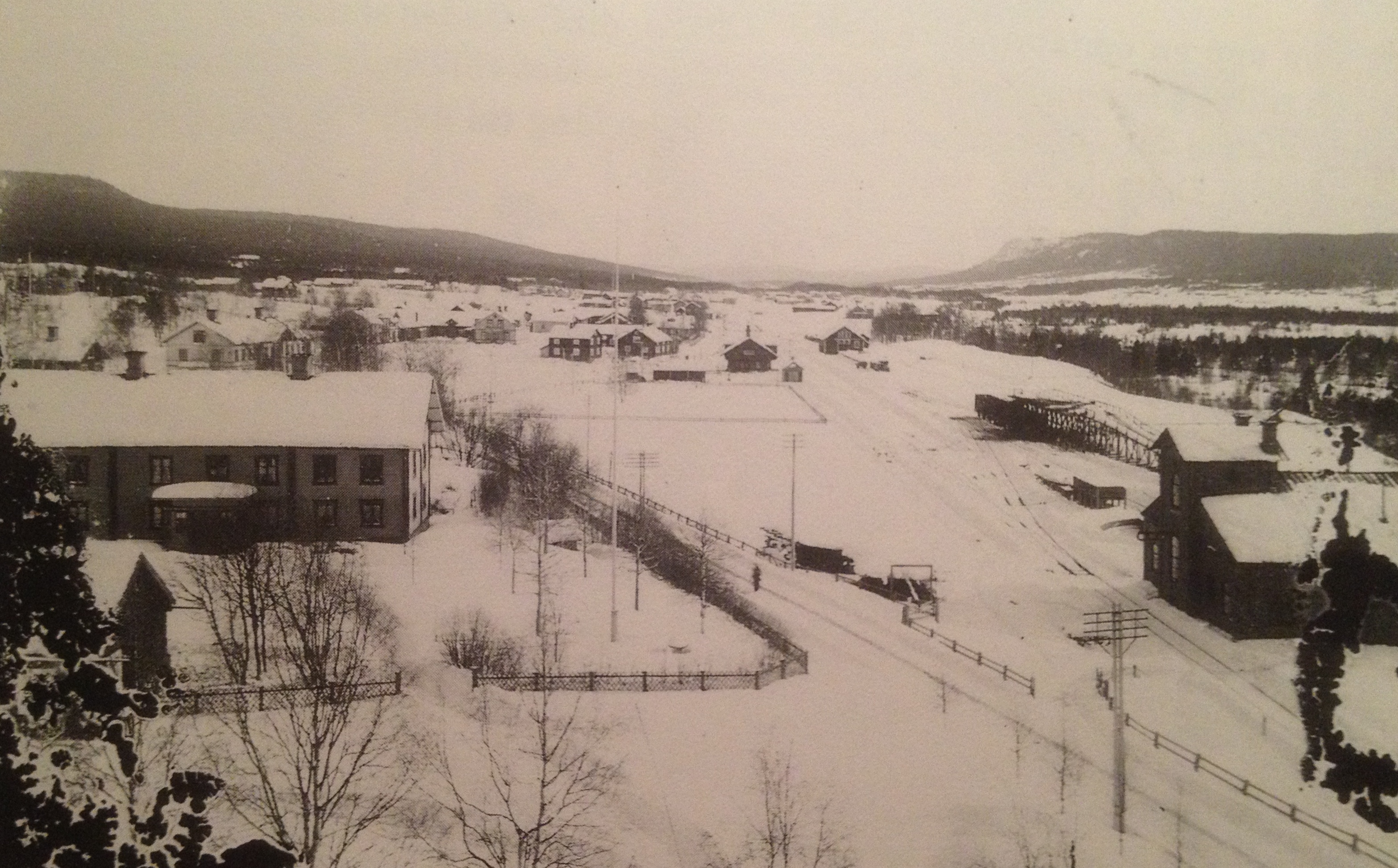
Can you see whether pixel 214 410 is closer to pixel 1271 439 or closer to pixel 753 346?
pixel 753 346

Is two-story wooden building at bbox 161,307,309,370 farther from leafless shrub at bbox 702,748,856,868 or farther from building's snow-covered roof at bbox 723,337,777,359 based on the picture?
leafless shrub at bbox 702,748,856,868

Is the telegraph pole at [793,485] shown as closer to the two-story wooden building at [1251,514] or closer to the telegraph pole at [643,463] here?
the telegraph pole at [643,463]

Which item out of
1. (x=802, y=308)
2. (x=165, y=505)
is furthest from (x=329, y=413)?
(x=802, y=308)

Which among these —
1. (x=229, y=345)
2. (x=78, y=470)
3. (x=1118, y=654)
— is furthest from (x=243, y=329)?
(x=1118, y=654)

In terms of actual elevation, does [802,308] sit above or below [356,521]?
above

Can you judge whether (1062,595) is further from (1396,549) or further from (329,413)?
(329,413)

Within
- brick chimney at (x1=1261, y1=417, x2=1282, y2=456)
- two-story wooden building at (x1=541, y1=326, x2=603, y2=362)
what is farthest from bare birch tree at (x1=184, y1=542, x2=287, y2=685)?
brick chimney at (x1=1261, y1=417, x2=1282, y2=456)
